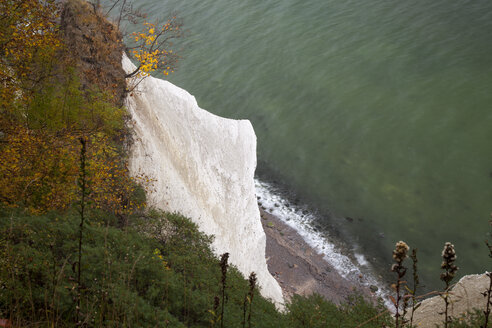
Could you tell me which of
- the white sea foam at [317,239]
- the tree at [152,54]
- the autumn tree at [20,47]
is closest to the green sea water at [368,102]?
the white sea foam at [317,239]

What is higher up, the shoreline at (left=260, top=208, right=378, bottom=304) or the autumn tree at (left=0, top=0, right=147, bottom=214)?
the autumn tree at (left=0, top=0, right=147, bottom=214)

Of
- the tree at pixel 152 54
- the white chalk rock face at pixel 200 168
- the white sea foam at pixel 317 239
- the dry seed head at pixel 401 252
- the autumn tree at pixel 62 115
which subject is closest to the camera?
the dry seed head at pixel 401 252

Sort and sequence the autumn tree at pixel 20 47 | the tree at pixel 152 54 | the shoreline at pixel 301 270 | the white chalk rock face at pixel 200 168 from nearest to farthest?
the autumn tree at pixel 20 47, the tree at pixel 152 54, the white chalk rock face at pixel 200 168, the shoreline at pixel 301 270

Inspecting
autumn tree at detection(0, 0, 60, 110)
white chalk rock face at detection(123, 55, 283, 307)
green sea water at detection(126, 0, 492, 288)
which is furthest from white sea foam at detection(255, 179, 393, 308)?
autumn tree at detection(0, 0, 60, 110)

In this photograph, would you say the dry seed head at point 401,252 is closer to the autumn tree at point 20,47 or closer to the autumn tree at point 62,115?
the autumn tree at point 62,115

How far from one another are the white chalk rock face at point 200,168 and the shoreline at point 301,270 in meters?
2.41

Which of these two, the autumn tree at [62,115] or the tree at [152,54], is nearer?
the autumn tree at [62,115]

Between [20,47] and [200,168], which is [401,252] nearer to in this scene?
[20,47]

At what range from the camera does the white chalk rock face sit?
15.2m

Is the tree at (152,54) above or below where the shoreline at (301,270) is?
above

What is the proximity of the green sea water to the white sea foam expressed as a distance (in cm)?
90

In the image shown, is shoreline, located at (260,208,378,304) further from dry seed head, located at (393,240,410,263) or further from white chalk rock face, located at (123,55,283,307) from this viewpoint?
dry seed head, located at (393,240,410,263)

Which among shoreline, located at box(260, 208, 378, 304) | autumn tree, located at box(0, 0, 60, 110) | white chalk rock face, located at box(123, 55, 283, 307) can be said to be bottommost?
shoreline, located at box(260, 208, 378, 304)

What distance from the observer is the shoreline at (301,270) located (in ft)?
66.2
